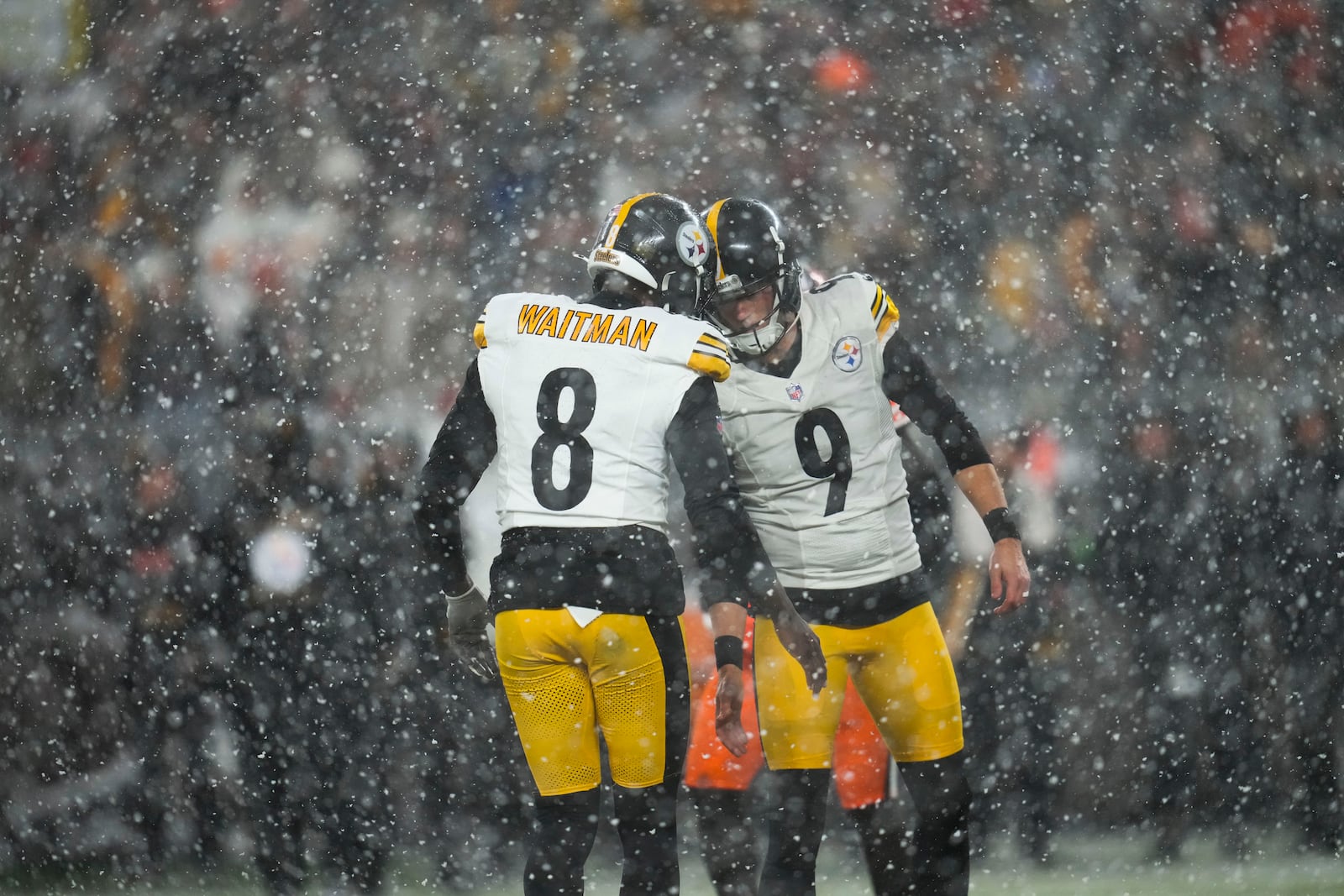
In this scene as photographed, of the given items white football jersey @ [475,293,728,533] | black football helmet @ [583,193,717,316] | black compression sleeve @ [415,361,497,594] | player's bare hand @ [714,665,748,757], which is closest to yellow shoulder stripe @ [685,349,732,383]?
white football jersey @ [475,293,728,533]

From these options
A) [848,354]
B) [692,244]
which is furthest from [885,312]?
[692,244]

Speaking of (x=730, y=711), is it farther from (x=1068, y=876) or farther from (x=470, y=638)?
(x=1068, y=876)

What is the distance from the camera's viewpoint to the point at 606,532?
8.22ft

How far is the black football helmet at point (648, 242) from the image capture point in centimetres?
245

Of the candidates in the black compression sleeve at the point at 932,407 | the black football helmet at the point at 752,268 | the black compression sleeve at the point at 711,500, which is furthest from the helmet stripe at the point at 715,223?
the black compression sleeve at the point at 932,407

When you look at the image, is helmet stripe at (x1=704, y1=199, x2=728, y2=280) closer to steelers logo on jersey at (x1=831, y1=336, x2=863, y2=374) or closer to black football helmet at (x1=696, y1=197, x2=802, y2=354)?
black football helmet at (x1=696, y1=197, x2=802, y2=354)

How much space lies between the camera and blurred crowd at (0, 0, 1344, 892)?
249 centimetres

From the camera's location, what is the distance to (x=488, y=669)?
8.27 feet

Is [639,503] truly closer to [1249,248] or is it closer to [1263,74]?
[1249,248]

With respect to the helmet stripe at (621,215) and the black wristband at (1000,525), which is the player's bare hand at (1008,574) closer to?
the black wristband at (1000,525)

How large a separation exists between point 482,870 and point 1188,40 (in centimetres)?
207

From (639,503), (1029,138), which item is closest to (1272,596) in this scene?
(1029,138)

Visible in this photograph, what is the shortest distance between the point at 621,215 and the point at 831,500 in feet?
1.96

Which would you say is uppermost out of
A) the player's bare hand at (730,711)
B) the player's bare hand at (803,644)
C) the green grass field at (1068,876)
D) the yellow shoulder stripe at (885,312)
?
the yellow shoulder stripe at (885,312)
